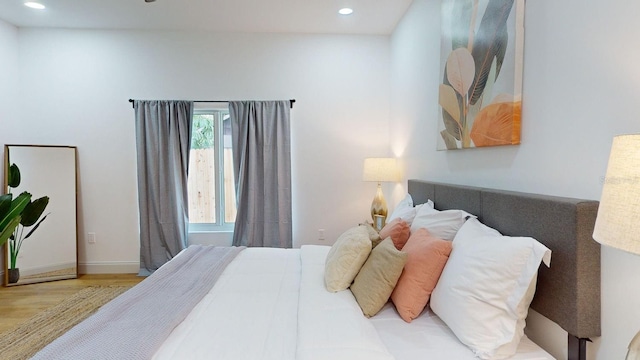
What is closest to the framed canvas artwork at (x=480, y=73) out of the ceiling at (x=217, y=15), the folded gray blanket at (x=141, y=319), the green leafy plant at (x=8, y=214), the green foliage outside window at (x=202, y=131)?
the ceiling at (x=217, y=15)

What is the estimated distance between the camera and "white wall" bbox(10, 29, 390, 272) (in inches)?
146

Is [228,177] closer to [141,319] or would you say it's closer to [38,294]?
[38,294]

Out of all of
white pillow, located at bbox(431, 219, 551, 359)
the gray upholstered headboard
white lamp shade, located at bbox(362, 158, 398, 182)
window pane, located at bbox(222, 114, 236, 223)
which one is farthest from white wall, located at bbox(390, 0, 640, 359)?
window pane, located at bbox(222, 114, 236, 223)

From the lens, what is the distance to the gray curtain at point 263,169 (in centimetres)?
377

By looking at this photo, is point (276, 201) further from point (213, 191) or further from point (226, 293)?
point (226, 293)

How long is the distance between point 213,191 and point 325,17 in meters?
2.37

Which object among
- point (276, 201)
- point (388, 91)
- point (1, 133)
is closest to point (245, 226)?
point (276, 201)

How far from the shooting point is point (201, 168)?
3957 mm

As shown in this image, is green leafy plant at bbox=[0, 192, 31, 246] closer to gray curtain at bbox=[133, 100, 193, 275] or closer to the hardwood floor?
the hardwood floor

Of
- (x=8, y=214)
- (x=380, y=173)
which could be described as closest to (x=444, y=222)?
(x=380, y=173)

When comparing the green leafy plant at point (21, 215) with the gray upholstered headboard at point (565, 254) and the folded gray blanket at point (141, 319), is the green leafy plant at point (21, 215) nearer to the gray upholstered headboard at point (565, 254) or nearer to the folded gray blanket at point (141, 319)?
the folded gray blanket at point (141, 319)

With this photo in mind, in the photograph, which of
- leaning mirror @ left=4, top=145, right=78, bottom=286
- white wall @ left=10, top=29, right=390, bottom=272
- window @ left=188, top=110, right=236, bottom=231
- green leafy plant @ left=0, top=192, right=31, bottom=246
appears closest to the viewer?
green leafy plant @ left=0, top=192, right=31, bottom=246

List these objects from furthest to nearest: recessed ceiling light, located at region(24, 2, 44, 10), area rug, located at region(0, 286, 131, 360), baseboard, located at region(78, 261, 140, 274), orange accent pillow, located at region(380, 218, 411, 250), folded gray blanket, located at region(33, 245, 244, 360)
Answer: baseboard, located at region(78, 261, 140, 274) < recessed ceiling light, located at region(24, 2, 44, 10) < area rug, located at region(0, 286, 131, 360) < orange accent pillow, located at region(380, 218, 411, 250) < folded gray blanket, located at region(33, 245, 244, 360)

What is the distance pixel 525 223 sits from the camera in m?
1.39
